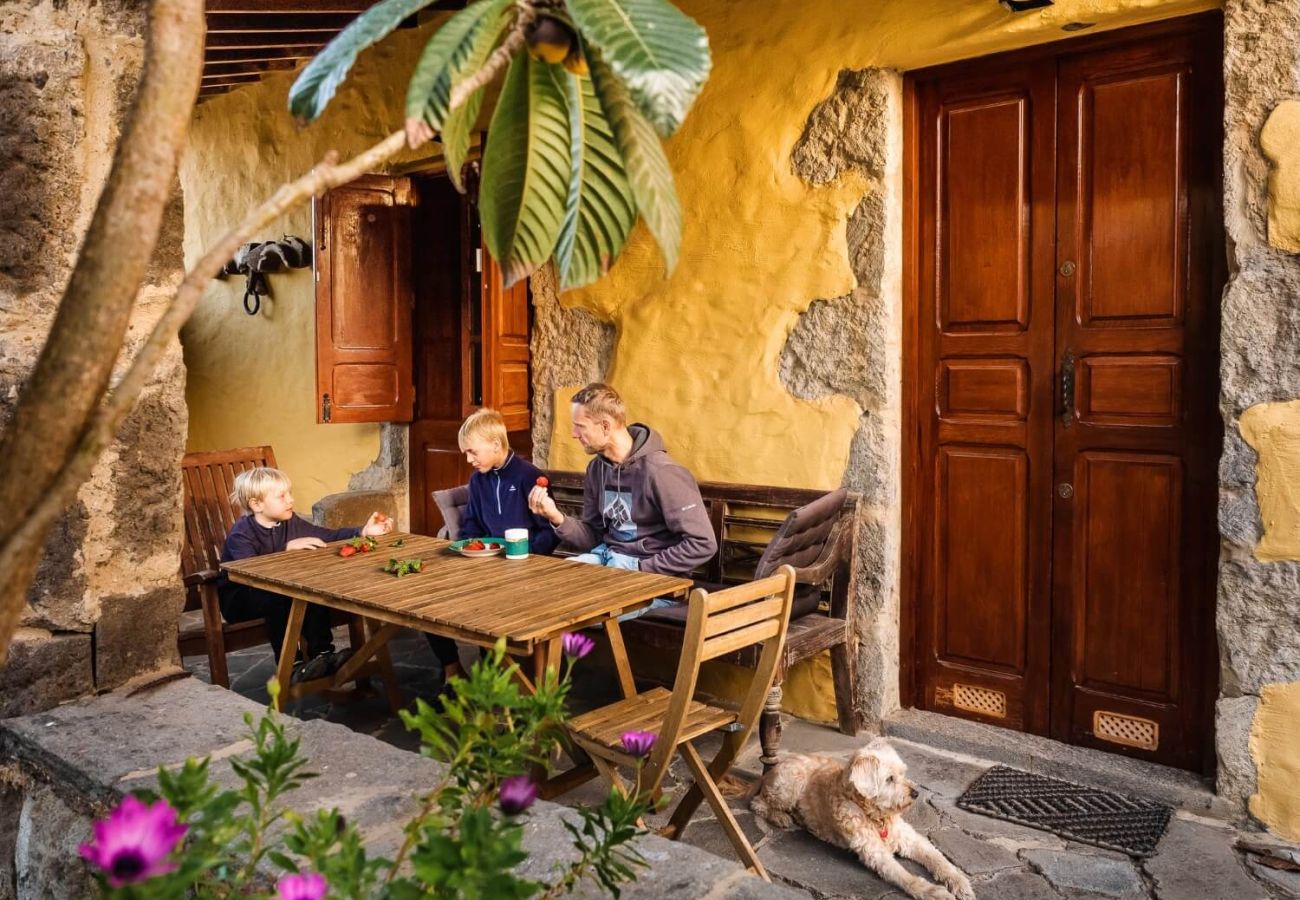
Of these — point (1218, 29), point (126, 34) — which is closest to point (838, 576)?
point (1218, 29)

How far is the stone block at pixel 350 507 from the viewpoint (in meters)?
5.91

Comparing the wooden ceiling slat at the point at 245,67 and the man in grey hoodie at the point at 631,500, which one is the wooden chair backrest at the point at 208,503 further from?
the wooden ceiling slat at the point at 245,67

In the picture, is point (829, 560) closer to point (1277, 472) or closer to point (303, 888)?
point (1277, 472)

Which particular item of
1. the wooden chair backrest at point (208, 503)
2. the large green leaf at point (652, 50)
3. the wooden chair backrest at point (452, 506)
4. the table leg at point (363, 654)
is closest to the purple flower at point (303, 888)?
the large green leaf at point (652, 50)

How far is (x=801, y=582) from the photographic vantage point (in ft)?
12.3

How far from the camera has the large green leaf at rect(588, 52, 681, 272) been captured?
91 centimetres

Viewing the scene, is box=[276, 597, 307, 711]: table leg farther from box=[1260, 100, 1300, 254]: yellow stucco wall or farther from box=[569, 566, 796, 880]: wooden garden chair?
box=[1260, 100, 1300, 254]: yellow stucco wall

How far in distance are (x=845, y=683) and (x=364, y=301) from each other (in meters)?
3.47

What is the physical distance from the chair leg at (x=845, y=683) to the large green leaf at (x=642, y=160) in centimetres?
325

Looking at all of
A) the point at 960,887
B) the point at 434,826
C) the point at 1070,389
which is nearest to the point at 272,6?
the point at 1070,389

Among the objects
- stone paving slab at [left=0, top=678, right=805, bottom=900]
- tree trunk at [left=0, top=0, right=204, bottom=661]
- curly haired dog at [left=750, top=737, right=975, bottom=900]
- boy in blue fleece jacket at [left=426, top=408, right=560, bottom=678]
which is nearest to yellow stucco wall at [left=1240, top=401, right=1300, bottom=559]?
curly haired dog at [left=750, top=737, right=975, bottom=900]

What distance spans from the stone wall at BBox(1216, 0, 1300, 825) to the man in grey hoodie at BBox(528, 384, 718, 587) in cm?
175

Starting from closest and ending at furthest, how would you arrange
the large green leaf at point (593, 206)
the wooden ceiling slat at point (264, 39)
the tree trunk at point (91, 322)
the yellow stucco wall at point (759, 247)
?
the tree trunk at point (91, 322)
the large green leaf at point (593, 206)
the yellow stucco wall at point (759, 247)
the wooden ceiling slat at point (264, 39)

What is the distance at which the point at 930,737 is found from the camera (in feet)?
12.9
